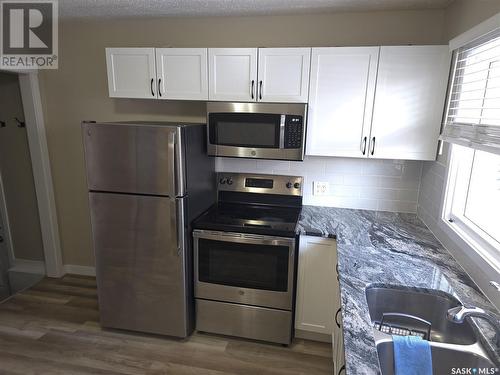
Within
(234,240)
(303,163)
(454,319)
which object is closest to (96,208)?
(234,240)

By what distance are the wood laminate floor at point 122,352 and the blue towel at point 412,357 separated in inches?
46.2

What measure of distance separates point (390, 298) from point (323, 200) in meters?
1.21

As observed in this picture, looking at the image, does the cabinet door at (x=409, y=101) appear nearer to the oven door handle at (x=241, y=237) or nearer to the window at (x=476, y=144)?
the window at (x=476, y=144)

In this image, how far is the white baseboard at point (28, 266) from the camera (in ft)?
10.9

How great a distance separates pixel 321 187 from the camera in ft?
8.49

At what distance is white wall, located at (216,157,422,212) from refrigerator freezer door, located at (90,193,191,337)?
921mm

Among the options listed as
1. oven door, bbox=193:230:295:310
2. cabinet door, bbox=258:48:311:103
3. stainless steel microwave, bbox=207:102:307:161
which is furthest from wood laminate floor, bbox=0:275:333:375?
cabinet door, bbox=258:48:311:103

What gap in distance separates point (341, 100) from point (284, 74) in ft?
1.40

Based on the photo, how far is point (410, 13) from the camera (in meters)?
2.20

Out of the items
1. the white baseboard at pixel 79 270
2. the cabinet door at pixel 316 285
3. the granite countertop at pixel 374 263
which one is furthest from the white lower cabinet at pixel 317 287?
the white baseboard at pixel 79 270

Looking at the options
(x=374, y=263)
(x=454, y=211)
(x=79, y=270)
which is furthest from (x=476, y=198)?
(x=79, y=270)

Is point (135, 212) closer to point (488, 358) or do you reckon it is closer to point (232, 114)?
point (232, 114)

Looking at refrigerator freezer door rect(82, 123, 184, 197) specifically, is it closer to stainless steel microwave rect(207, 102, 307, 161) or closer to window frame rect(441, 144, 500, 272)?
stainless steel microwave rect(207, 102, 307, 161)

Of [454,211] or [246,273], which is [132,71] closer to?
[246,273]
